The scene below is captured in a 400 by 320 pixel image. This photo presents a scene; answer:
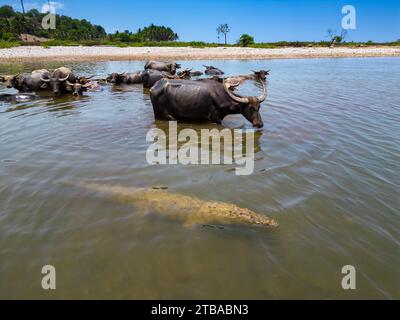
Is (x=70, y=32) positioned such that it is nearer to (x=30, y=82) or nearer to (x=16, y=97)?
(x=30, y=82)

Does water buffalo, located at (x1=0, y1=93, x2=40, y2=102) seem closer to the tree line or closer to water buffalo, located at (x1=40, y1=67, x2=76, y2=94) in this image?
water buffalo, located at (x1=40, y1=67, x2=76, y2=94)

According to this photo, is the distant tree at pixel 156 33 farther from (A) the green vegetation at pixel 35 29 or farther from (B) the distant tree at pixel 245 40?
(B) the distant tree at pixel 245 40

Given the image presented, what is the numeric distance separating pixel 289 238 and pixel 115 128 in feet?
19.1

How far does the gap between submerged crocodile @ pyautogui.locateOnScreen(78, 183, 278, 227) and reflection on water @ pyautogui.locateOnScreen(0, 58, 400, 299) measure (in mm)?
125

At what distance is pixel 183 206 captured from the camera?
4098mm

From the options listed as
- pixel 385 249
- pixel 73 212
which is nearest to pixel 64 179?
pixel 73 212

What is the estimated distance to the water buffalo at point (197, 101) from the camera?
27.8 feet

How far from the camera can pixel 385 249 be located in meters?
3.35

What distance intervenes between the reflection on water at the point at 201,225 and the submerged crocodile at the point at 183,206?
0.12m

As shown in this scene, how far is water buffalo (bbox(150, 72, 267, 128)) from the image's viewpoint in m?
8.48

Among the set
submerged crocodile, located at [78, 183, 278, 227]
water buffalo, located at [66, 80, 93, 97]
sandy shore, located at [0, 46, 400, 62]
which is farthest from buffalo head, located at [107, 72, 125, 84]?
sandy shore, located at [0, 46, 400, 62]

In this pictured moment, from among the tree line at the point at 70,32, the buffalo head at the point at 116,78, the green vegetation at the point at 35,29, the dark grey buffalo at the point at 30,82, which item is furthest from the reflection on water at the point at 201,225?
the tree line at the point at 70,32

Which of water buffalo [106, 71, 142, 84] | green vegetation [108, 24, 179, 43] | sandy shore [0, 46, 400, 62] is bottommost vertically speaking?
water buffalo [106, 71, 142, 84]
